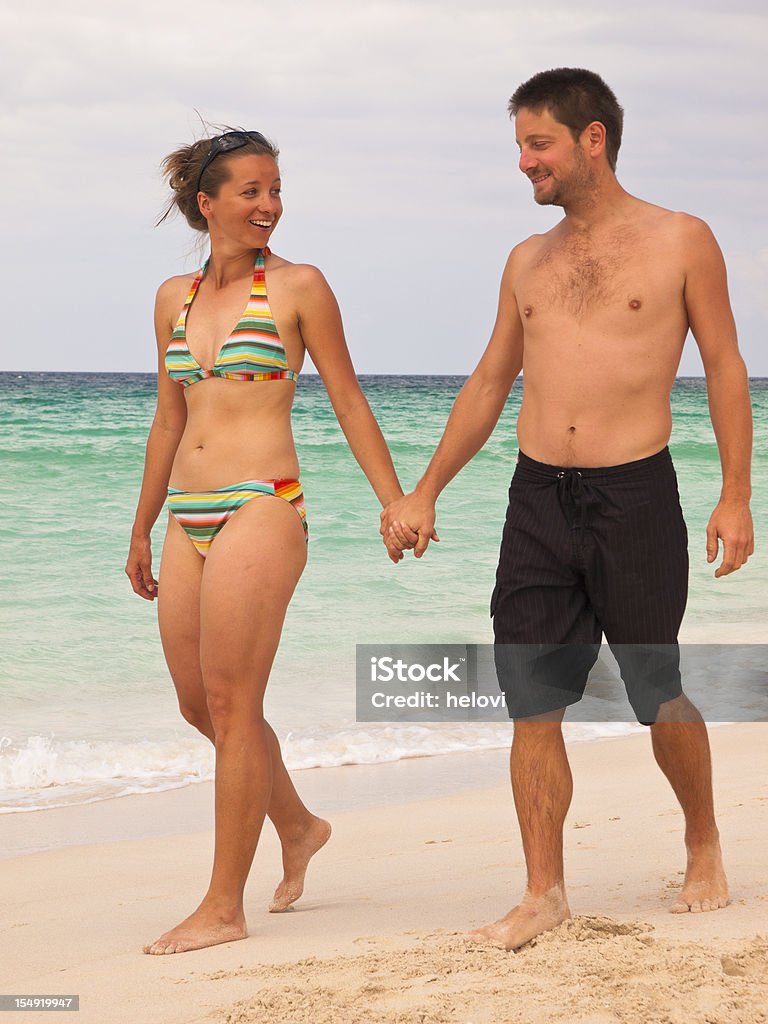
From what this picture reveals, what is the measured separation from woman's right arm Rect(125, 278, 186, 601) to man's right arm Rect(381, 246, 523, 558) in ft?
2.17

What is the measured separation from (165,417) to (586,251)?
1.23 meters

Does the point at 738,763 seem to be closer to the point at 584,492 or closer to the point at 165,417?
the point at 584,492

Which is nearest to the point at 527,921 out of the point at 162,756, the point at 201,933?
the point at 201,933

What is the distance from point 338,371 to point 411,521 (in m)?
0.44

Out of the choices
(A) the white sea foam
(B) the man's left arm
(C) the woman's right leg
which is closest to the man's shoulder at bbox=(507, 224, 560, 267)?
(B) the man's left arm

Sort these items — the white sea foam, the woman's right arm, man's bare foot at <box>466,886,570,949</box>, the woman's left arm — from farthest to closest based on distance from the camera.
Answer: the white sea foam < the woman's right arm < the woman's left arm < man's bare foot at <box>466,886,570,949</box>

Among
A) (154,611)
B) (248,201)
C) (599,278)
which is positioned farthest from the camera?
(154,611)

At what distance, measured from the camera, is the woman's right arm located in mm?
3500

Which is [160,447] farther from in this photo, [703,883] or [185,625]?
[703,883]

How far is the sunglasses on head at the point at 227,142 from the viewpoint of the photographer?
3363 millimetres

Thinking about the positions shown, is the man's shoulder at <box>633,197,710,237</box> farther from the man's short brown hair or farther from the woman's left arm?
the woman's left arm

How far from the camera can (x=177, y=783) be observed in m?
5.45

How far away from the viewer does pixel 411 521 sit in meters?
3.40

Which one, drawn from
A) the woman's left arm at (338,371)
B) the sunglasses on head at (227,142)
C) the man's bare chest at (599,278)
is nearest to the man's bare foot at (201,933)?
the woman's left arm at (338,371)
